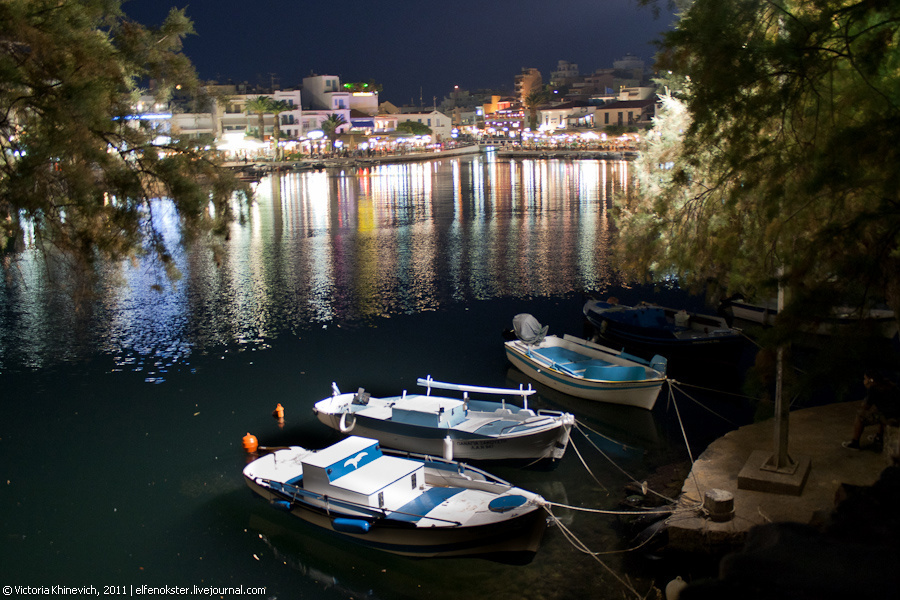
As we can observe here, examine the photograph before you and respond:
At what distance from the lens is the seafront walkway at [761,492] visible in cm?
979

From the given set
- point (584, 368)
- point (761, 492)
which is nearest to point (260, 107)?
point (584, 368)

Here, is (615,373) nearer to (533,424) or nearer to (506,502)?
(533,424)

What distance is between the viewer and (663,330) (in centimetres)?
2122

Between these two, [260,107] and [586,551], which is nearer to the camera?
[586,551]

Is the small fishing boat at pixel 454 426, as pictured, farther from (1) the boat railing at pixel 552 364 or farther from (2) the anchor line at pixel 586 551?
(1) the boat railing at pixel 552 364

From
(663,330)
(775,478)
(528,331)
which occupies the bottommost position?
(775,478)

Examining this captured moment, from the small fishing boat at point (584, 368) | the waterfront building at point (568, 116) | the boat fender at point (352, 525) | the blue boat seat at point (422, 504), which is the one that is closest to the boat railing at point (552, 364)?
the small fishing boat at point (584, 368)

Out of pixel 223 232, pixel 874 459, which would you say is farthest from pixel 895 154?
pixel 223 232

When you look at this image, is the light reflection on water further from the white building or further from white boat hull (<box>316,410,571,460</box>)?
the white building

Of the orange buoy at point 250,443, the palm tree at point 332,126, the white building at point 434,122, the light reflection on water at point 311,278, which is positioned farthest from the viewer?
the white building at point 434,122

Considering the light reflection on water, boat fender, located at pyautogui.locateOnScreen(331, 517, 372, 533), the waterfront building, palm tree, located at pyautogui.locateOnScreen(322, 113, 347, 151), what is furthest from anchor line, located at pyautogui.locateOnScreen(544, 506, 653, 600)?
the waterfront building

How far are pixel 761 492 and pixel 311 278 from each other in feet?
88.1

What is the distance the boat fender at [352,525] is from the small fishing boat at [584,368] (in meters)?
8.50

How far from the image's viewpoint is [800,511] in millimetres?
9672
